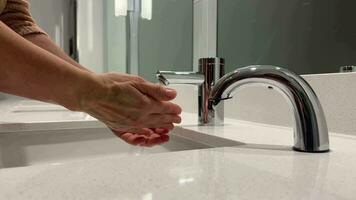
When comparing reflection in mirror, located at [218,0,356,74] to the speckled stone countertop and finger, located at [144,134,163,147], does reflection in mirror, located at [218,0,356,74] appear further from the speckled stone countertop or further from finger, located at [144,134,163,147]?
finger, located at [144,134,163,147]

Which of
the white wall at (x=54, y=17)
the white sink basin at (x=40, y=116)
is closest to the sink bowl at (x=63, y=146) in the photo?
the white sink basin at (x=40, y=116)

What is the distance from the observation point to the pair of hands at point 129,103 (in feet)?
1.11

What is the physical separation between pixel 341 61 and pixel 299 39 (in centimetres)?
12

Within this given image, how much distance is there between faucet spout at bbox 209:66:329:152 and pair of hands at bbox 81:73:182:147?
11cm

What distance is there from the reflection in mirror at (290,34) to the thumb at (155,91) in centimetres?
37

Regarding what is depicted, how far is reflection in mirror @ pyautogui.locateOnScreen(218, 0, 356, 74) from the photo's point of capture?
590 millimetres

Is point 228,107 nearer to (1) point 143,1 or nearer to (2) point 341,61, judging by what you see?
(2) point 341,61

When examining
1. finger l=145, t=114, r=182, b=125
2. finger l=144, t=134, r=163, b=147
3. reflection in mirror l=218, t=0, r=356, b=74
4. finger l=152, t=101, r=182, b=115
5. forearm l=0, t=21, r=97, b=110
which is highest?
reflection in mirror l=218, t=0, r=356, b=74

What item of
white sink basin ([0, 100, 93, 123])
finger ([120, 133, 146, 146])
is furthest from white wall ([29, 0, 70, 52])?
finger ([120, 133, 146, 146])

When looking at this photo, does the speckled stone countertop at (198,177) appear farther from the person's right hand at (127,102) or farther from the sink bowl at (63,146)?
the sink bowl at (63,146)

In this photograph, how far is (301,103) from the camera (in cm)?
41

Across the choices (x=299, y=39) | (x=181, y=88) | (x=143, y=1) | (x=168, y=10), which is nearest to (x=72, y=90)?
(x=299, y=39)

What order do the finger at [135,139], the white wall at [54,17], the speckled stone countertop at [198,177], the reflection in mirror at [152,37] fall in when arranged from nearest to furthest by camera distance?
the speckled stone countertop at [198,177], the finger at [135,139], the reflection in mirror at [152,37], the white wall at [54,17]

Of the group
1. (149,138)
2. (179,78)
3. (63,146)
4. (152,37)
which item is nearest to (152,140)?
(149,138)
